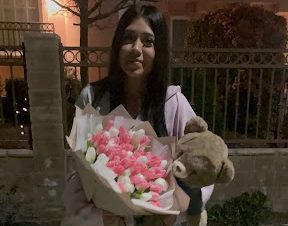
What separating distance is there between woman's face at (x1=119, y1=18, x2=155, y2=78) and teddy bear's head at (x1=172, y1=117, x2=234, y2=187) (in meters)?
0.40

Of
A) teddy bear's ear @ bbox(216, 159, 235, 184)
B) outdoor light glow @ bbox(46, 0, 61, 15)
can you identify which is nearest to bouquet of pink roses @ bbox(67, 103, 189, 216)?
teddy bear's ear @ bbox(216, 159, 235, 184)

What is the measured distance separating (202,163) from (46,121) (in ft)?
7.93

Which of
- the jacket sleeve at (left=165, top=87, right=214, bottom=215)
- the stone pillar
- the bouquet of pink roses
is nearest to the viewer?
the bouquet of pink roses

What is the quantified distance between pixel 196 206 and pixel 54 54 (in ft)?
7.45

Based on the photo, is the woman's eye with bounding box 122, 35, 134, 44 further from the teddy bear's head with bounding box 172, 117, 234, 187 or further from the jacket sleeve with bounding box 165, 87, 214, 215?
the teddy bear's head with bounding box 172, 117, 234, 187

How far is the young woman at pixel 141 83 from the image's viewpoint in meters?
1.36

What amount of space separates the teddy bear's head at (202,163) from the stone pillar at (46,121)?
2.26 meters

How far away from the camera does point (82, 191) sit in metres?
1.20

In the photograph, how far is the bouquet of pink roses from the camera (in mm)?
1018

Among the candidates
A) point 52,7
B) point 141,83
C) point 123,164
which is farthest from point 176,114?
point 52,7

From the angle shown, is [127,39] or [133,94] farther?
[133,94]

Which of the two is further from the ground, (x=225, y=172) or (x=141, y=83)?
(x=141, y=83)

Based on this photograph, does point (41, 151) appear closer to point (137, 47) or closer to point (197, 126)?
point (137, 47)

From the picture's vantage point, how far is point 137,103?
1545 millimetres
